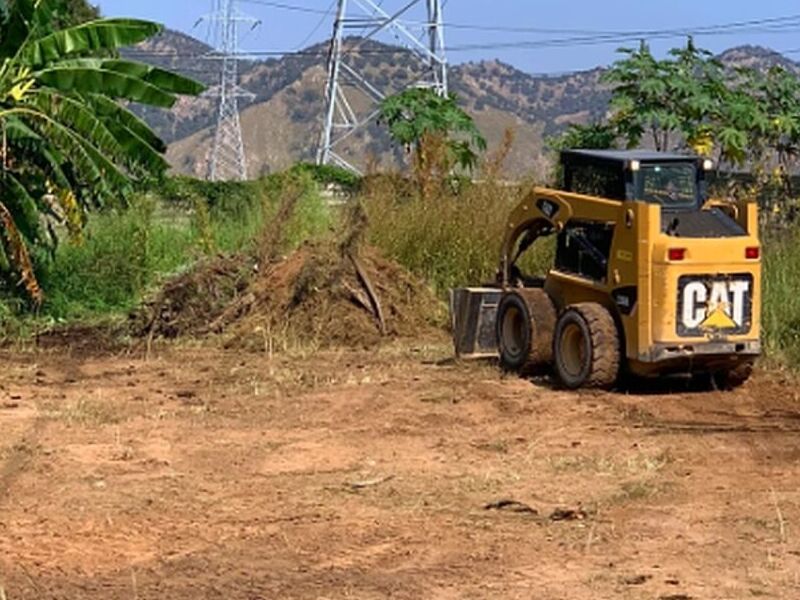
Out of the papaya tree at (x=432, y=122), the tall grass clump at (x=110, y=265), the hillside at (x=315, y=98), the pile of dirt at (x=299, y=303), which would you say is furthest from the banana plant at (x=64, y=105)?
the hillside at (x=315, y=98)

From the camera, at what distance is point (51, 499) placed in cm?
830

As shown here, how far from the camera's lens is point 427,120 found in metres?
23.2

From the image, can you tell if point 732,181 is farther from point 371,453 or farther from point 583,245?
point 371,453

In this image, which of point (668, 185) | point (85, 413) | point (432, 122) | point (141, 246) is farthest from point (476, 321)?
point (432, 122)

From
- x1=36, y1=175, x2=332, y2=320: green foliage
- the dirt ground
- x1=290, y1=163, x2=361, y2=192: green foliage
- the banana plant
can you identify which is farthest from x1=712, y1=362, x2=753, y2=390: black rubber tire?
x1=290, y1=163, x2=361, y2=192: green foliage

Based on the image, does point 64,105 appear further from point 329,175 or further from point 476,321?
point 329,175

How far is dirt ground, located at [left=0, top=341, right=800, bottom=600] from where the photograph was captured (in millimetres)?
6684

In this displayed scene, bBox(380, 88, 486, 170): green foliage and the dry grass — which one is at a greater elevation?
BBox(380, 88, 486, 170): green foliage

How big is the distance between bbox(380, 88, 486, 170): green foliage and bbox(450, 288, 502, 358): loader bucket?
9.09m

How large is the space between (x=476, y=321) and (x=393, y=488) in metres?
5.09

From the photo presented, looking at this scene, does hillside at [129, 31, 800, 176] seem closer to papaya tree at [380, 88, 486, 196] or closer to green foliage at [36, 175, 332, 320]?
papaya tree at [380, 88, 486, 196]

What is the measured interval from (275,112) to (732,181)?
273ft

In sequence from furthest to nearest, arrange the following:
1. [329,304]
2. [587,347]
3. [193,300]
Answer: [193,300] → [329,304] → [587,347]

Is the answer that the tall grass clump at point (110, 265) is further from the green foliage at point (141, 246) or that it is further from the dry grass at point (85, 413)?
the dry grass at point (85, 413)
